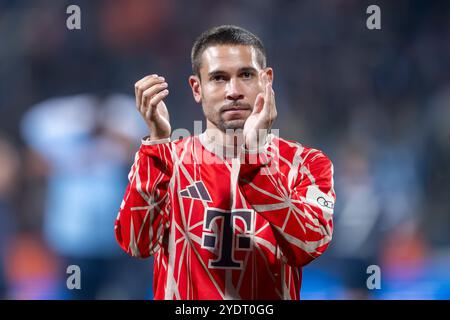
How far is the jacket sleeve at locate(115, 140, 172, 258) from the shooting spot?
1984mm

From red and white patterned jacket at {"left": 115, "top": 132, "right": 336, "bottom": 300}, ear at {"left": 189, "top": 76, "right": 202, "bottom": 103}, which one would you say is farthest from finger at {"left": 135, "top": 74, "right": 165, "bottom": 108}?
ear at {"left": 189, "top": 76, "right": 202, "bottom": 103}

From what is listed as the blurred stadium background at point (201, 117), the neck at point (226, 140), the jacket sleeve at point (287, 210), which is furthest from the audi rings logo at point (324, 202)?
the blurred stadium background at point (201, 117)

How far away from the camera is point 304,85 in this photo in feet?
14.2

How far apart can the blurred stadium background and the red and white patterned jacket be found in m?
1.81

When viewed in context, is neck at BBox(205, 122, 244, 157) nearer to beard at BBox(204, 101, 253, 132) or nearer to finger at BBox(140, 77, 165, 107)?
beard at BBox(204, 101, 253, 132)

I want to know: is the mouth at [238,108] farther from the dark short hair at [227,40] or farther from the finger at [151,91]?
the finger at [151,91]

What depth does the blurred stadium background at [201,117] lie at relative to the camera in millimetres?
3963

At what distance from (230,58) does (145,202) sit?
654mm

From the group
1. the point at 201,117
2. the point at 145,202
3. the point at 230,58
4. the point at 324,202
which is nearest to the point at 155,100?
the point at 145,202

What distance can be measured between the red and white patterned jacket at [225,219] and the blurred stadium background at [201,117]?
5.93 feet

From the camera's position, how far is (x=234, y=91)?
7.29ft

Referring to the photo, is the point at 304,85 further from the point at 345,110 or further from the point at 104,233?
the point at 104,233

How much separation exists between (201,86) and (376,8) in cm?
232

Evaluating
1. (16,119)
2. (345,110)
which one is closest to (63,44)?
(16,119)
